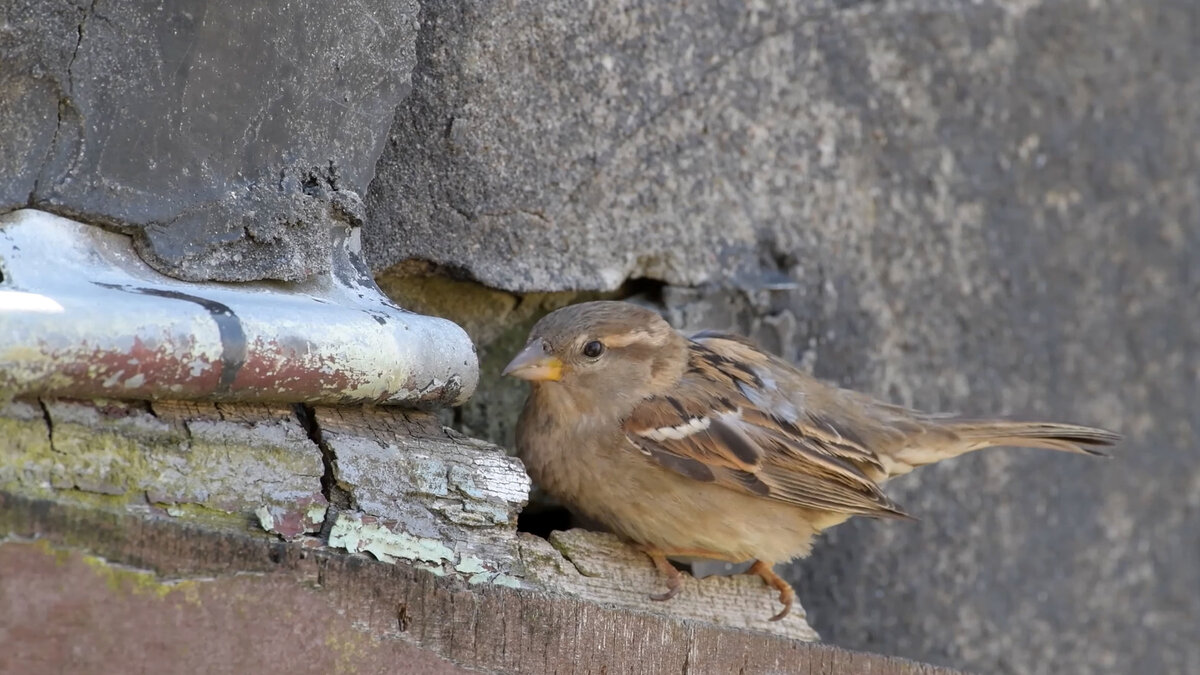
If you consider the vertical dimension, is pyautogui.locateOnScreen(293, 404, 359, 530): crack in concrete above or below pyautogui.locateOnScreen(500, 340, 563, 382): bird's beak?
below

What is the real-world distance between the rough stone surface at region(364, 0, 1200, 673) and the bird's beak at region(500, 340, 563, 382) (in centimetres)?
13

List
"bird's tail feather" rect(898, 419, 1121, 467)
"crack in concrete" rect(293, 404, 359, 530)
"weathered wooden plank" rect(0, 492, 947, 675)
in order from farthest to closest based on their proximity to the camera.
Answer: "bird's tail feather" rect(898, 419, 1121, 467) < "crack in concrete" rect(293, 404, 359, 530) < "weathered wooden plank" rect(0, 492, 947, 675)

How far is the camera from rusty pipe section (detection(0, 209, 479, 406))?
4.25 feet

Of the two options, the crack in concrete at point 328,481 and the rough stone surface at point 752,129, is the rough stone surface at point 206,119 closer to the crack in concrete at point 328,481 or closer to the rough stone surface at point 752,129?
the crack in concrete at point 328,481

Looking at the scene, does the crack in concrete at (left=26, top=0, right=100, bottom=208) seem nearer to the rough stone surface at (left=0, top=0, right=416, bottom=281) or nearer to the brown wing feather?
the rough stone surface at (left=0, top=0, right=416, bottom=281)

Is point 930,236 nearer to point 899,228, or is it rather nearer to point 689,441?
point 899,228

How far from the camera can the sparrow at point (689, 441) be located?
235 centimetres

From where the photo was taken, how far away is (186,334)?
4.62ft

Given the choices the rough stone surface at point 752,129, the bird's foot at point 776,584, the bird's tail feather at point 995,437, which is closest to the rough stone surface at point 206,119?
the rough stone surface at point 752,129

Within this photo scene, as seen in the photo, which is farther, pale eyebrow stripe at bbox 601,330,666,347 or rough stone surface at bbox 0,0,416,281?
pale eyebrow stripe at bbox 601,330,666,347

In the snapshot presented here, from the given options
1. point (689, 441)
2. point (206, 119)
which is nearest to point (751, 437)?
point (689, 441)

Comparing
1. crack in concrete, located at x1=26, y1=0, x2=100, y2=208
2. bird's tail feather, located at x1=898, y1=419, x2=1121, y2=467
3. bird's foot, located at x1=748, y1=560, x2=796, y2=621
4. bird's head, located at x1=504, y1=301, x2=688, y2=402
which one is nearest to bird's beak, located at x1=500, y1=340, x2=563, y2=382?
bird's head, located at x1=504, y1=301, x2=688, y2=402

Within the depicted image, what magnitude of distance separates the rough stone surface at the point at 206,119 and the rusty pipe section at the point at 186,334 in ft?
0.13

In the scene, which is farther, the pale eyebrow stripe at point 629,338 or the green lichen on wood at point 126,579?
the pale eyebrow stripe at point 629,338
